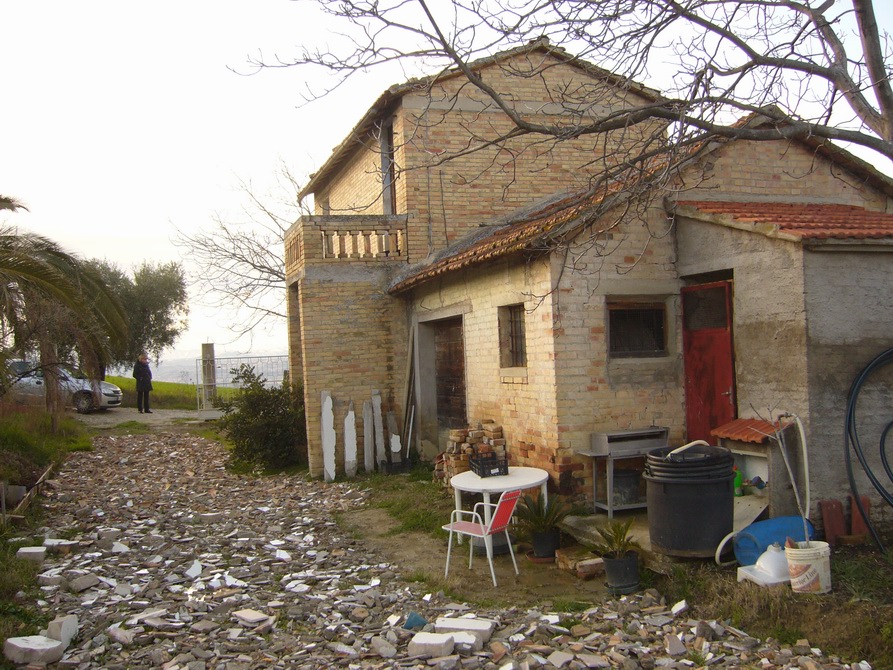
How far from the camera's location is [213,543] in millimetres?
8688

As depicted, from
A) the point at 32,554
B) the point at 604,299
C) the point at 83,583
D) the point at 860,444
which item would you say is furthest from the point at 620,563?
the point at 32,554

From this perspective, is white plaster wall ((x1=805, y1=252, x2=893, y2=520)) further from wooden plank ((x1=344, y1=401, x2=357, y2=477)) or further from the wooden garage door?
wooden plank ((x1=344, y1=401, x2=357, y2=477))

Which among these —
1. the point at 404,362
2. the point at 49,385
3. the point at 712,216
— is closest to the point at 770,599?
the point at 712,216

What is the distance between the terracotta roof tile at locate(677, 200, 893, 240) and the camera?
22.7ft

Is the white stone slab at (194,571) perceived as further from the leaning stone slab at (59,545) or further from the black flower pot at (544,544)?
the black flower pot at (544,544)

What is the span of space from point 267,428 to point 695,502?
9.51m

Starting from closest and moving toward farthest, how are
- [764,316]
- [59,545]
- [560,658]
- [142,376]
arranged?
[560,658] → [764,316] → [59,545] → [142,376]

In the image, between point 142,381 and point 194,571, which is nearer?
point 194,571

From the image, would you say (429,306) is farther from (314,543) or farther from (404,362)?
(314,543)

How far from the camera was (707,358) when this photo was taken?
27.9 ft

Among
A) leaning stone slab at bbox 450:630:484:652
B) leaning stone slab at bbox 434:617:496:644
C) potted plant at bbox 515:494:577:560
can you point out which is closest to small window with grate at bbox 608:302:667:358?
potted plant at bbox 515:494:577:560

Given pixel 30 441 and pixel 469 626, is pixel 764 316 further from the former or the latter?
pixel 30 441

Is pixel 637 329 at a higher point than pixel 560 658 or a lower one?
higher

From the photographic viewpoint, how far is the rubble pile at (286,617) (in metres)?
5.24
